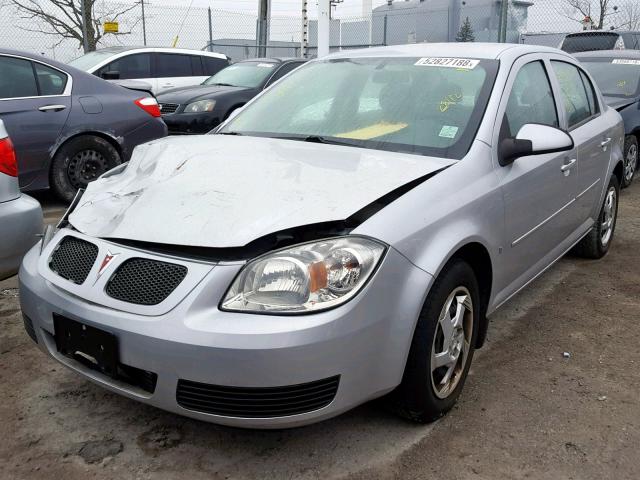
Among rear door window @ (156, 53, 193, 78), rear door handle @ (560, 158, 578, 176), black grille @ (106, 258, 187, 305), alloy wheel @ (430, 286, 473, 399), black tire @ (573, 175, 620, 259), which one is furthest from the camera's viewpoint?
rear door window @ (156, 53, 193, 78)

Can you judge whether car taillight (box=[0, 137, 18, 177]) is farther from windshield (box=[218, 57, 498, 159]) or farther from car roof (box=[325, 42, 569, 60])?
car roof (box=[325, 42, 569, 60])

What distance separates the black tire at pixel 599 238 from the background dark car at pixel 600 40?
406 inches

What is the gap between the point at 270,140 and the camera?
3166mm

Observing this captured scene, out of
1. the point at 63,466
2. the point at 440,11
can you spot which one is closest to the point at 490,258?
the point at 63,466

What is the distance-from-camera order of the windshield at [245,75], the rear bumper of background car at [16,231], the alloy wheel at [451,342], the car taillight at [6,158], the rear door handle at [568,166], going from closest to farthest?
the alloy wheel at [451,342], the rear bumper of background car at [16,231], the car taillight at [6,158], the rear door handle at [568,166], the windshield at [245,75]

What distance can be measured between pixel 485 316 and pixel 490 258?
0.98 ft

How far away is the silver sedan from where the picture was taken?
2090 mm

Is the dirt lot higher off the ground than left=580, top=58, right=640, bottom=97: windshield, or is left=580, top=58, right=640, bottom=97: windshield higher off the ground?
left=580, top=58, right=640, bottom=97: windshield

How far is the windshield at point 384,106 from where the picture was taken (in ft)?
9.75

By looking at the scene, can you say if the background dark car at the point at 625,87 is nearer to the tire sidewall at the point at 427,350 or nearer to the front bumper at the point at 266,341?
the tire sidewall at the point at 427,350

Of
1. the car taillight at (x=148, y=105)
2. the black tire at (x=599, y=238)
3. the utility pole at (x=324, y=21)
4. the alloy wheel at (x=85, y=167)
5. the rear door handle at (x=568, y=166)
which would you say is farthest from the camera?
the utility pole at (x=324, y=21)

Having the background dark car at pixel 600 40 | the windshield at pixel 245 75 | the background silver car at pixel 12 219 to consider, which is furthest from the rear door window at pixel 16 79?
the background dark car at pixel 600 40

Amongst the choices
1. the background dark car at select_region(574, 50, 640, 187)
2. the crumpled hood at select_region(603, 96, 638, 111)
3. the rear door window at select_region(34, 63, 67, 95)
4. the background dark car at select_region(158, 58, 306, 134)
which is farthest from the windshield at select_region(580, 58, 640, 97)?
the rear door window at select_region(34, 63, 67, 95)

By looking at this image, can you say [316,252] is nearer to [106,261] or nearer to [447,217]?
[447,217]
